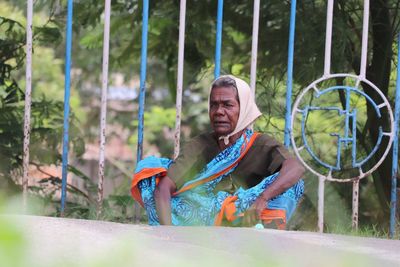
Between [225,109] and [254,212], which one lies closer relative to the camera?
[254,212]

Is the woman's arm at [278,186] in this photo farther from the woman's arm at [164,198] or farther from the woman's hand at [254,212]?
the woman's arm at [164,198]

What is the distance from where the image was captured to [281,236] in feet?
9.68

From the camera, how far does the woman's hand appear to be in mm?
3709

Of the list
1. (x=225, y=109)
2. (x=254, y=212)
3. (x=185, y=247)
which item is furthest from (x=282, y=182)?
(x=185, y=247)

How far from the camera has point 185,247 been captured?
7.43ft

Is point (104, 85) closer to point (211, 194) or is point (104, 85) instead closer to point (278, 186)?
point (211, 194)

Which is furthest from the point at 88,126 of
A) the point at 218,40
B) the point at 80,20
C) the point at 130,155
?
the point at 218,40

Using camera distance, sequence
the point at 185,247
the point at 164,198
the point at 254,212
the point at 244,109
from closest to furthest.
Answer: the point at 185,247
the point at 254,212
the point at 164,198
the point at 244,109

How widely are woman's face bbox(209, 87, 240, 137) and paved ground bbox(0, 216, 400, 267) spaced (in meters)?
0.88

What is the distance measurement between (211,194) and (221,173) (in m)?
0.12

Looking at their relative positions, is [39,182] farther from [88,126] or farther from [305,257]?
[88,126]

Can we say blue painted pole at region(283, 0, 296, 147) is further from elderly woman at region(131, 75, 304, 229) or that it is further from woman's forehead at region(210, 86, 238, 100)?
woman's forehead at region(210, 86, 238, 100)

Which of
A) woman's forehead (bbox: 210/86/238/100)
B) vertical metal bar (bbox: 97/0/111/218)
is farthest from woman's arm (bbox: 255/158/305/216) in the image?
vertical metal bar (bbox: 97/0/111/218)

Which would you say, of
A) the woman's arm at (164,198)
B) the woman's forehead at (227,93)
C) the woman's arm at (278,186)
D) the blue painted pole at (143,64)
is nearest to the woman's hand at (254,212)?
the woman's arm at (278,186)
